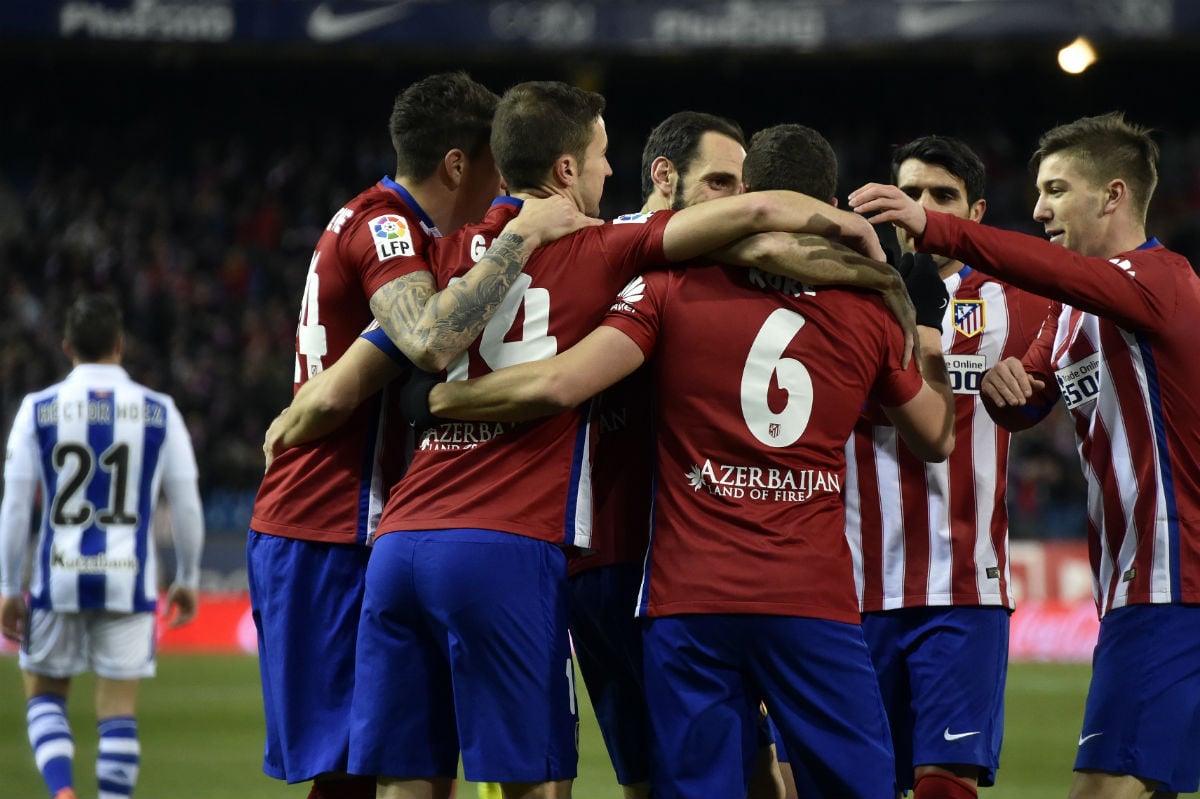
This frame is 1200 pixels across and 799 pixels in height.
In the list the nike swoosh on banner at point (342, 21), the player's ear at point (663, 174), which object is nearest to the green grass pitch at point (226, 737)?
the player's ear at point (663, 174)

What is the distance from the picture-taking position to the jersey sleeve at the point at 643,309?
3816mm

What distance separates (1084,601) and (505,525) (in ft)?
39.2

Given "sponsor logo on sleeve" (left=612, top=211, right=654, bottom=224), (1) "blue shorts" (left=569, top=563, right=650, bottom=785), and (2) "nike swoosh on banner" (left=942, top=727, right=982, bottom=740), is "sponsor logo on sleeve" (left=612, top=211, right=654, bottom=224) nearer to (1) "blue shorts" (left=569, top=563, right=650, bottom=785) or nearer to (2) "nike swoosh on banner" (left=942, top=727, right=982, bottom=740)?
(1) "blue shorts" (left=569, top=563, right=650, bottom=785)

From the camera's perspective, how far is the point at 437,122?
14.4 feet

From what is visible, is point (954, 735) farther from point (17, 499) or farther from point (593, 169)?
point (17, 499)

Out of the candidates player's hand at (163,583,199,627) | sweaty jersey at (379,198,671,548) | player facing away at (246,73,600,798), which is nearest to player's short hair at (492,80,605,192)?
sweaty jersey at (379,198,671,548)

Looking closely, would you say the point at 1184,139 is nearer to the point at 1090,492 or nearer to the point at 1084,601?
the point at 1084,601

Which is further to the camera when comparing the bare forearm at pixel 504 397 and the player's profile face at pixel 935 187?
the player's profile face at pixel 935 187

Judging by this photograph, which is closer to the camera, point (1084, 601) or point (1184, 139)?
point (1084, 601)

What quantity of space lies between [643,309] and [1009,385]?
134 cm

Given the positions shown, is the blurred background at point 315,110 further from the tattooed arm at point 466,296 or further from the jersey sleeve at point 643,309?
the jersey sleeve at point 643,309

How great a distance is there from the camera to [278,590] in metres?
4.41

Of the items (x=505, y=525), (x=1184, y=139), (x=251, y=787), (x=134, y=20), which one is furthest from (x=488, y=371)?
(x=1184, y=139)

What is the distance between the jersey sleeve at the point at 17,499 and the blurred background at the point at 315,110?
9.97m
